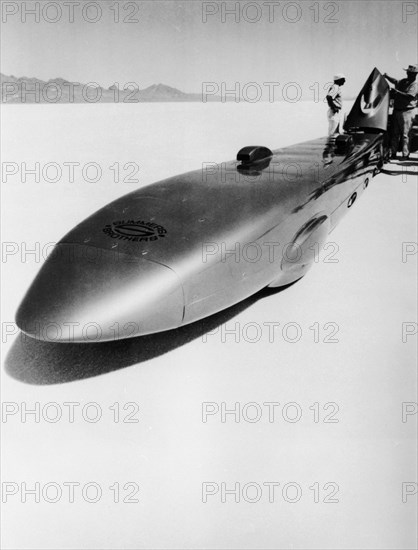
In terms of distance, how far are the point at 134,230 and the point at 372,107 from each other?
215 cm

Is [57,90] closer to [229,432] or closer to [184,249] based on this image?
[184,249]

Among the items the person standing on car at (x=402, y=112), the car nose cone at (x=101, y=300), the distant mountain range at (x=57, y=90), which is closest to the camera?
the car nose cone at (x=101, y=300)

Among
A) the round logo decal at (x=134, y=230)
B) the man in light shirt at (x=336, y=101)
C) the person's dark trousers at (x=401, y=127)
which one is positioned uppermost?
the man in light shirt at (x=336, y=101)

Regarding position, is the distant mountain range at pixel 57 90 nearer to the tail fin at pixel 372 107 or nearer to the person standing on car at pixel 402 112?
the tail fin at pixel 372 107

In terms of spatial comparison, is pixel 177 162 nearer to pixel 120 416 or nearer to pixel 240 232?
pixel 240 232

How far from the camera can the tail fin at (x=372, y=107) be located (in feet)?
10.1

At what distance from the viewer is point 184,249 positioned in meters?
1.46

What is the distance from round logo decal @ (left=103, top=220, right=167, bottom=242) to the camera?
1483 mm

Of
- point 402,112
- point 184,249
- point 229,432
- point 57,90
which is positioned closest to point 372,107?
point 402,112

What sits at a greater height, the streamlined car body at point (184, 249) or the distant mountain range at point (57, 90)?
the distant mountain range at point (57, 90)

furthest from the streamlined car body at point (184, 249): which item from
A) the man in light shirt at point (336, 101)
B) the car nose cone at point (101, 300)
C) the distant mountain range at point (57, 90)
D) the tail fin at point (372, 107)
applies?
the man in light shirt at point (336, 101)

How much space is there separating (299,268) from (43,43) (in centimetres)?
121

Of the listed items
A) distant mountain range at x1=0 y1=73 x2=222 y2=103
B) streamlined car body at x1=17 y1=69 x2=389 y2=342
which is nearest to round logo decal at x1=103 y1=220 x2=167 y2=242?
streamlined car body at x1=17 y1=69 x2=389 y2=342

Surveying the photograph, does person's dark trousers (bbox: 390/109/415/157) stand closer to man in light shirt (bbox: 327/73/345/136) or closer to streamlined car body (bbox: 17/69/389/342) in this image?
man in light shirt (bbox: 327/73/345/136)
